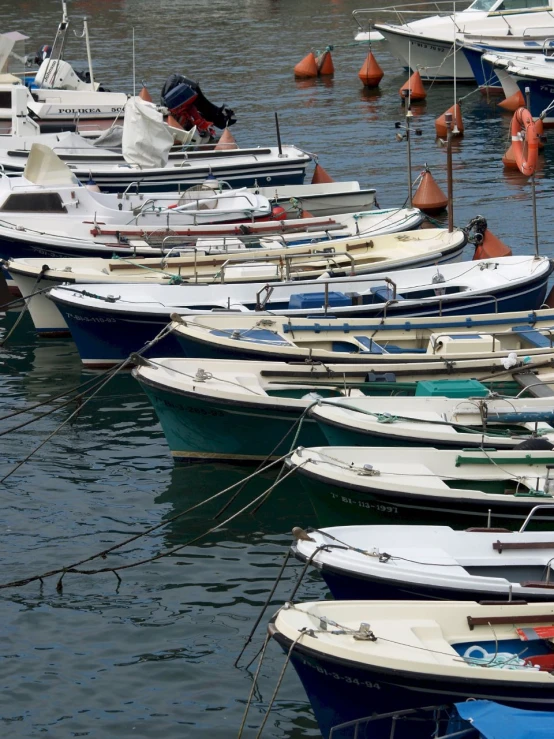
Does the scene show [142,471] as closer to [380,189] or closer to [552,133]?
[380,189]

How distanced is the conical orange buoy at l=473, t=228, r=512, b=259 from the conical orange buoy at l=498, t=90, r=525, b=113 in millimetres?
14952

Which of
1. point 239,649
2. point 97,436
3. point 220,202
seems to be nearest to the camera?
point 239,649

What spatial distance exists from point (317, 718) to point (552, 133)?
1077 inches

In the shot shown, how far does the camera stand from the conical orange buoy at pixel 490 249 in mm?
21000

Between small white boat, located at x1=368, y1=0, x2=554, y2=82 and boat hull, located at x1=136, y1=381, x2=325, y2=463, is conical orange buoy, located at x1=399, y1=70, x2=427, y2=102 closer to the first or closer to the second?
small white boat, located at x1=368, y1=0, x2=554, y2=82

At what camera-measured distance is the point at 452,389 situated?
14.1 meters

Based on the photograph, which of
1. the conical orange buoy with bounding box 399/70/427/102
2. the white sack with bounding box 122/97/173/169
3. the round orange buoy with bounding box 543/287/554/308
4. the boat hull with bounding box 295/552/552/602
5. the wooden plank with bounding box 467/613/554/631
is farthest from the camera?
the conical orange buoy with bounding box 399/70/427/102

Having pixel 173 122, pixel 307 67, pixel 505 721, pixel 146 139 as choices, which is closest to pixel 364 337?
pixel 505 721

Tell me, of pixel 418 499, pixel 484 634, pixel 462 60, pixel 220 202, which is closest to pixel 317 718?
pixel 484 634

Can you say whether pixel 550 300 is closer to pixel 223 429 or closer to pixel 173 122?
pixel 223 429

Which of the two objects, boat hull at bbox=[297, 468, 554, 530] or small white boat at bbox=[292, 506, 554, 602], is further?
boat hull at bbox=[297, 468, 554, 530]

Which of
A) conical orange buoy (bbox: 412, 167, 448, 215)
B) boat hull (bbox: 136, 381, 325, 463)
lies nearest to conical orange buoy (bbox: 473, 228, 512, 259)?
conical orange buoy (bbox: 412, 167, 448, 215)

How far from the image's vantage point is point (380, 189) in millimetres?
28297

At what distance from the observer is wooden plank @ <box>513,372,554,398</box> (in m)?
14.1
